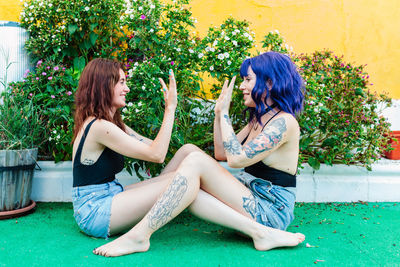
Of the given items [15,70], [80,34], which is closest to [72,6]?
[80,34]

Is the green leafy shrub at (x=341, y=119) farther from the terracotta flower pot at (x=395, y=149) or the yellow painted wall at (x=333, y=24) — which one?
the yellow painted wall at (x=333, y=24)

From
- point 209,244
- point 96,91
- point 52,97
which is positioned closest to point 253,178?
point 209,244

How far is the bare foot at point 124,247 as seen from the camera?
7.11 feet

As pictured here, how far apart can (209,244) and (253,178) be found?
531 mm

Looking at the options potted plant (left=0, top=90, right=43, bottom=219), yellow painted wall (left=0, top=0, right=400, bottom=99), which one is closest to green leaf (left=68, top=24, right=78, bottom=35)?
potted plant (left=0, top=90, right=43, bottom=219)

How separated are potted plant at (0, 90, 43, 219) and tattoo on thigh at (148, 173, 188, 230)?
1.35 m

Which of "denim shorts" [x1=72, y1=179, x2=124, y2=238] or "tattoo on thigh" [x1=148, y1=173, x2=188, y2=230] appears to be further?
"denim shorts" [x1=72, y1=179, x2=124, y2=238]

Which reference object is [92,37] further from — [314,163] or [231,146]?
[314,163]

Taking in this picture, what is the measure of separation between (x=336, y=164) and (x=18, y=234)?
9.37ft

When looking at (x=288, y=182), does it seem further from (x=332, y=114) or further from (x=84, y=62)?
(x=84, y=62)

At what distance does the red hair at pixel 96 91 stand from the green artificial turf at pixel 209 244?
780 mm

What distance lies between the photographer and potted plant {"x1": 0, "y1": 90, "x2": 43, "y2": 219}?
2.86 m

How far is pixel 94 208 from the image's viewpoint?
2359 mm

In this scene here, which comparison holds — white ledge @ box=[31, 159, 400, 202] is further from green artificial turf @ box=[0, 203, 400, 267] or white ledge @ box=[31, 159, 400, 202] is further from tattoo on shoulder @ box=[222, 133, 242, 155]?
tattoo on shoulder @ box=[222, 133, 242, 155]
